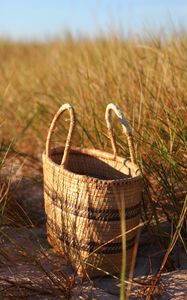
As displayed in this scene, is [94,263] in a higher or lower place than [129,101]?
lower

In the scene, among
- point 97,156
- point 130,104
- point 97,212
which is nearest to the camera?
point 97,212

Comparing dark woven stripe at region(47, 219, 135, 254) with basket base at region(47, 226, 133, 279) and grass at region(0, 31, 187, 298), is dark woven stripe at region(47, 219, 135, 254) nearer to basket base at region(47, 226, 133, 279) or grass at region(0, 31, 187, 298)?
basket base at region(47, 226, 133, 279)

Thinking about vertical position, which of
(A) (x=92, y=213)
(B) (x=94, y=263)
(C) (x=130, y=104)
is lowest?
(B) (x=94, y=263)

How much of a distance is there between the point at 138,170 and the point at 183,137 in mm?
300

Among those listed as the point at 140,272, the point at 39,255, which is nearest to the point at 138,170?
the point at 140,272

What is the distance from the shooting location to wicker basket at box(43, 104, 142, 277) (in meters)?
1.59

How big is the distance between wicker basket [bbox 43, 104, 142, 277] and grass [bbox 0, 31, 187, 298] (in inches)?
5.4

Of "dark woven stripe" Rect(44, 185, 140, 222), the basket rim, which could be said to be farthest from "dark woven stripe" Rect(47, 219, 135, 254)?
the basket rim

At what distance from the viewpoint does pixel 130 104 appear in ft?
7.82

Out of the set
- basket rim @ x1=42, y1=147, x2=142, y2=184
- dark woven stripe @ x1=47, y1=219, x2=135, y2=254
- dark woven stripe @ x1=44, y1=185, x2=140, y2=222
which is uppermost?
basket rim @ x1=42, y1=147, x2=142, y2=184

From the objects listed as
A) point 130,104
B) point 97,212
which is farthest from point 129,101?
point 97,212

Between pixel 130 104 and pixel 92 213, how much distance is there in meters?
0.92

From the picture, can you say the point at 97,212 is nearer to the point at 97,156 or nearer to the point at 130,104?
the point at 97,156

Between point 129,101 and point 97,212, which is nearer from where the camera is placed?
point 97,212
